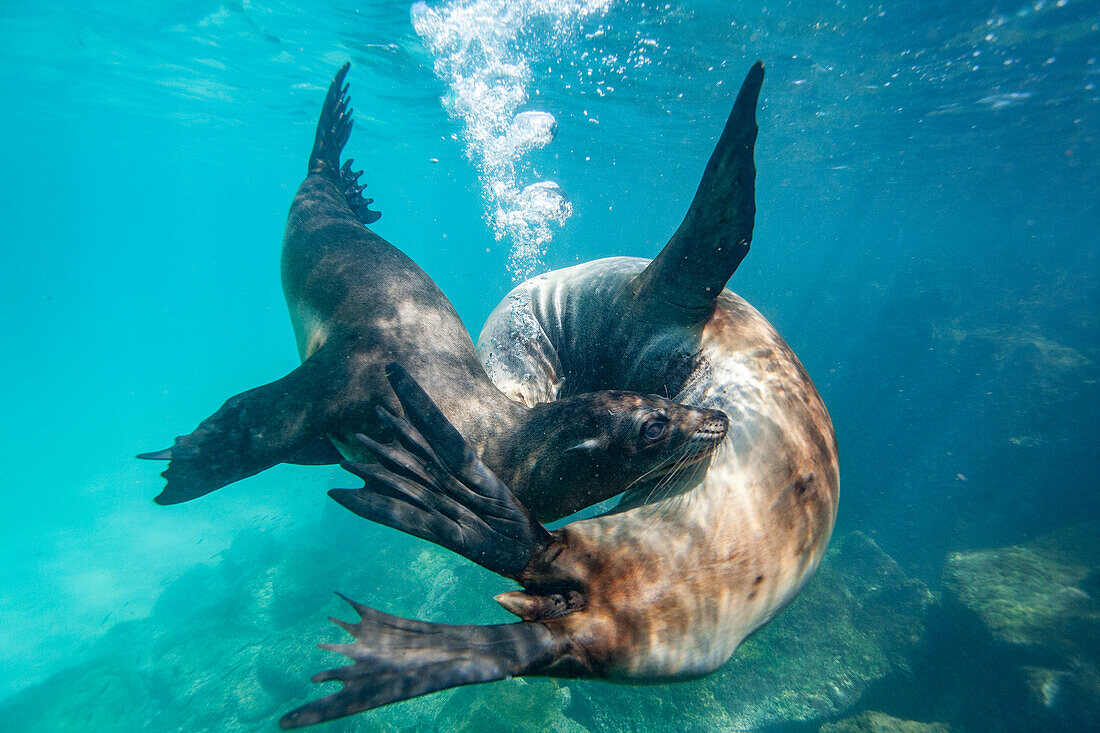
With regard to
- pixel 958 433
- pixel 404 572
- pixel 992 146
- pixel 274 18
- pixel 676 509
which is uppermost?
pixel 274 18

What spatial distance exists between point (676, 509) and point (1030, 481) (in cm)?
1950

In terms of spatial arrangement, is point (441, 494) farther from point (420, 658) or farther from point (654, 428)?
point (654, 428)

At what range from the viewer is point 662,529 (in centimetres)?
184

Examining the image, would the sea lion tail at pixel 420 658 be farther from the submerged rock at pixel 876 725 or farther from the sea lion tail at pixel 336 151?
the submerged rock at pixel 876 725

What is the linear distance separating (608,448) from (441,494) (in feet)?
2.42

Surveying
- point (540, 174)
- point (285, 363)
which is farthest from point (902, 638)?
point (285, 363)

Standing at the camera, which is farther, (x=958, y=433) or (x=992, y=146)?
(x=992, y=146)

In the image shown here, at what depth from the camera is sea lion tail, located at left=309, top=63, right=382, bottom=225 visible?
15.5 ft

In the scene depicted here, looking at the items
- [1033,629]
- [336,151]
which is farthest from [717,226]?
→ [1033,629]

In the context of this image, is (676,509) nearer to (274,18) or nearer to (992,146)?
(274,18)

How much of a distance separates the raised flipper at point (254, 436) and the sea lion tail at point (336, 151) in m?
2.79

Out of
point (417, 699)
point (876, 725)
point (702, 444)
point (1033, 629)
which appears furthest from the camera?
point (417, 699)

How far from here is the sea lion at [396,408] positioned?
83.9 inches

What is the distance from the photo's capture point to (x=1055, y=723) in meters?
7.27
